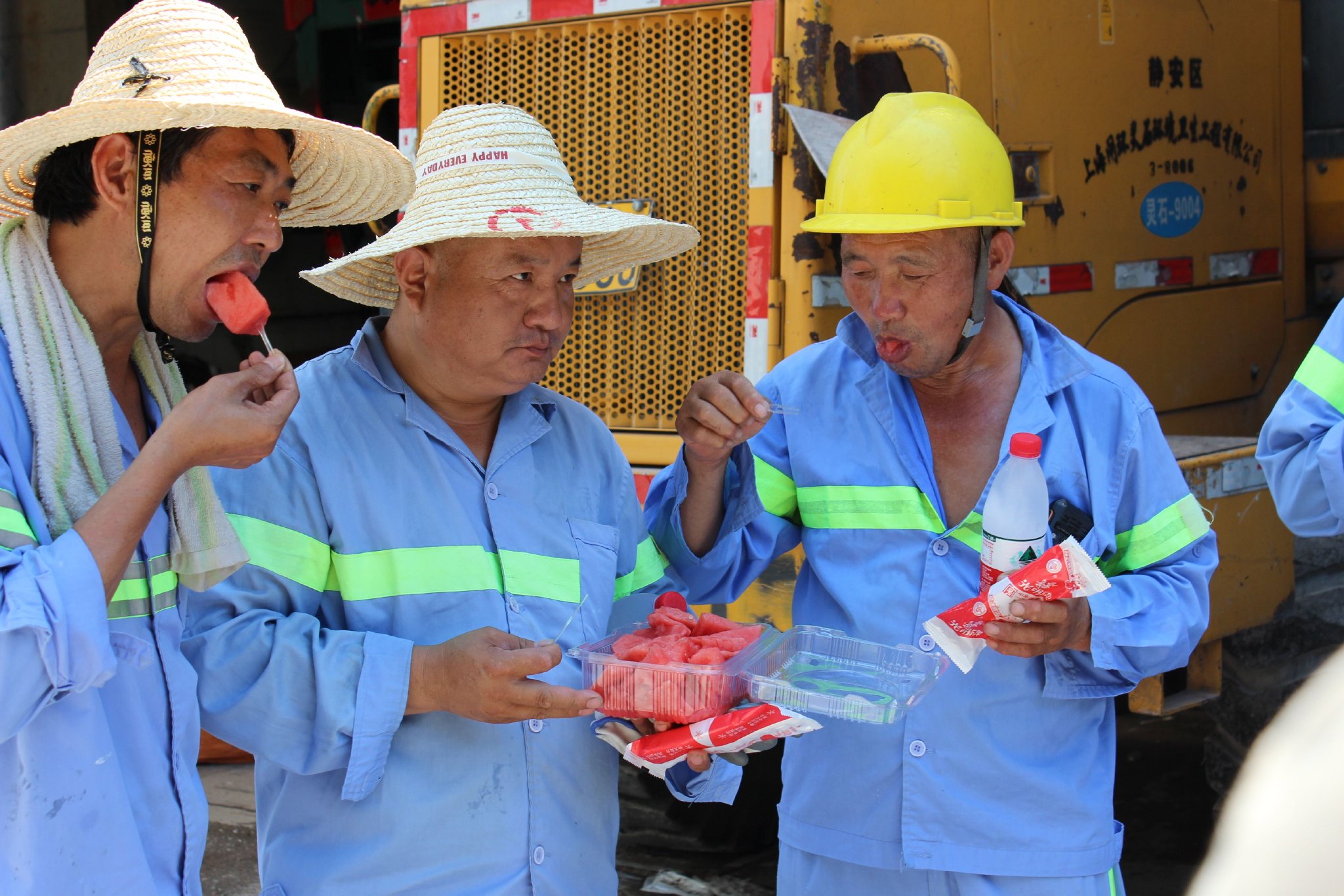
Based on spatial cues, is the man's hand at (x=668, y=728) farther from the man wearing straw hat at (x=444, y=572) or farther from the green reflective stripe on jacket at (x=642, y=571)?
the green reflective stripe on jacket at (x=642, y=571)

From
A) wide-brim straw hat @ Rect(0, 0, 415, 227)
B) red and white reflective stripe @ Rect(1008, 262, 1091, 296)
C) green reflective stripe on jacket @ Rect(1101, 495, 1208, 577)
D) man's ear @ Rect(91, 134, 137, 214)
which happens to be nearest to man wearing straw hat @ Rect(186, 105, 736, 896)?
wide-brim straw hat @ Rect(0, 0, 415, 227)

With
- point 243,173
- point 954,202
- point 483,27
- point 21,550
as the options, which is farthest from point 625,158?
point 21,550

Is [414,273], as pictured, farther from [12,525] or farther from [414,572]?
[12,525]

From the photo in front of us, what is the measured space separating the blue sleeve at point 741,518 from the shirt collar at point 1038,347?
21 cm

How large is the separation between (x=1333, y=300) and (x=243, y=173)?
496 centimetres

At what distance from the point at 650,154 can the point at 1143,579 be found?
7.34ft

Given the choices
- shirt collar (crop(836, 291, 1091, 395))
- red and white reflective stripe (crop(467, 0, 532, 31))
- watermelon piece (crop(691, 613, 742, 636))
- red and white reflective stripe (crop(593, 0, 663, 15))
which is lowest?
watermelon piece (crop(691, 613, 742, 636))

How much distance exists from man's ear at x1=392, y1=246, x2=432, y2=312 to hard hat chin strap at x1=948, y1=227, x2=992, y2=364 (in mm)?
1033

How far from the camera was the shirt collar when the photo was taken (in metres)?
2.46

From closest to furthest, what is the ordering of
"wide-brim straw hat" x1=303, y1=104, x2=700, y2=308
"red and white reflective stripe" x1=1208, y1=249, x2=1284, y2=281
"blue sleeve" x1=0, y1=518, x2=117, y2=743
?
"blue sleeve" x1=0, y1=518, x2=117, y2=743 → "wide-brim straw hat" x1=303, y1=104, x2=700, y2=308 → "red and white reflective stripe" x1=1208, y1=249, x2=1284, y2=281

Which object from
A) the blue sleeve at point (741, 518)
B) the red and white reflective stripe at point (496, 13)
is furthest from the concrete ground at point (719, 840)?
the red and white reflective stripe at point (496, 13)

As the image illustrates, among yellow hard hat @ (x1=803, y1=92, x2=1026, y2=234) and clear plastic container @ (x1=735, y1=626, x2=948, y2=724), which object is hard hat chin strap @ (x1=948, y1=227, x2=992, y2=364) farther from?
clear plastic container @ (x1=735, y1=626, x2=948, y2=724)

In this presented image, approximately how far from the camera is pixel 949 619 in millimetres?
2141

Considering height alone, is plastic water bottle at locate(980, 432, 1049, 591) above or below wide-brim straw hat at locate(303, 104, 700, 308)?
below
